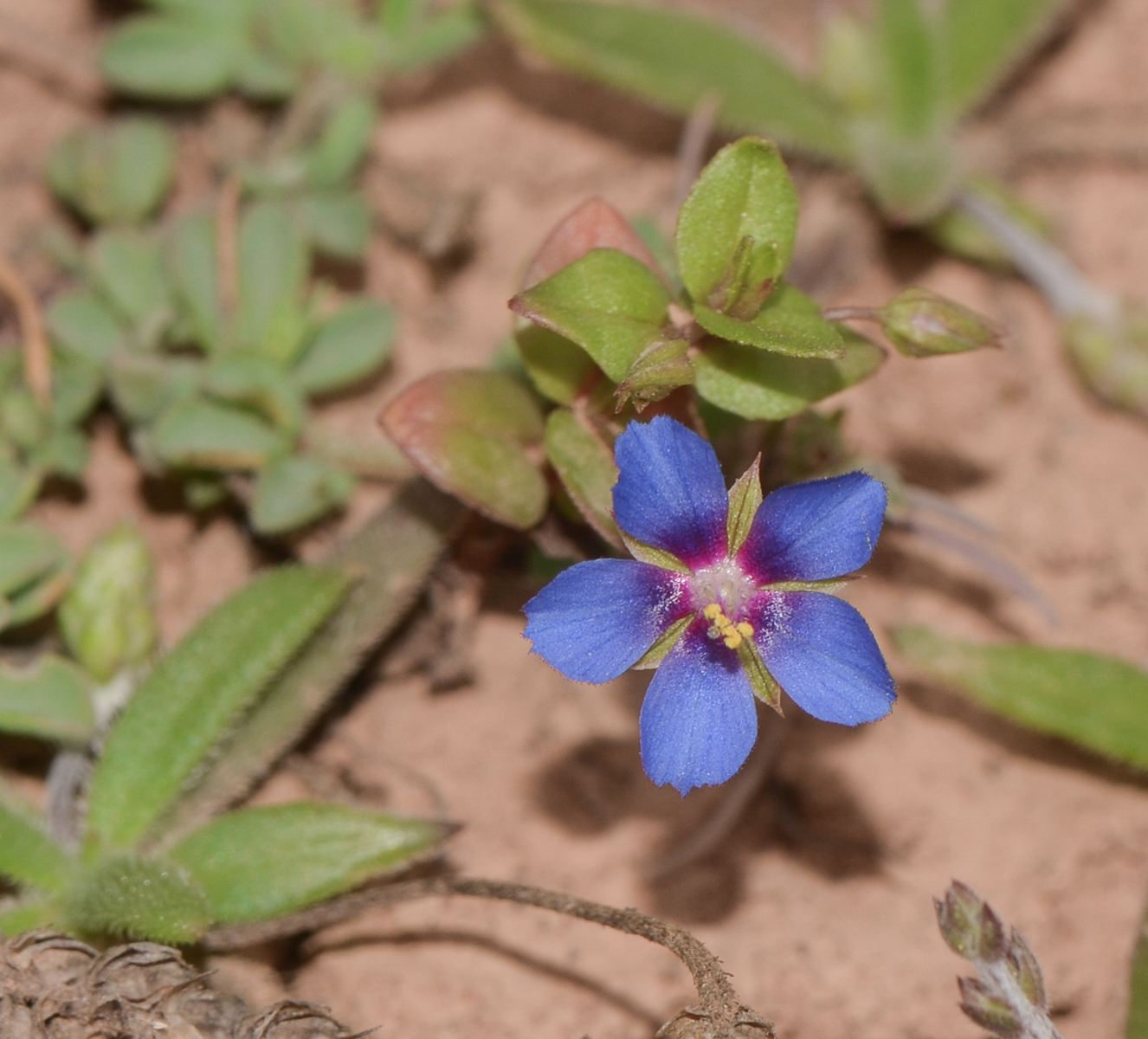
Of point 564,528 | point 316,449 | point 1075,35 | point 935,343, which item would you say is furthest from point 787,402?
point 1075,35

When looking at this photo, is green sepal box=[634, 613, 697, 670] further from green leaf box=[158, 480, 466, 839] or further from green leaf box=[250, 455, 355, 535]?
green leaf box=[250, 455, 355, 535]

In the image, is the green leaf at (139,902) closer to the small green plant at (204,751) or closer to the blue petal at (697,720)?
the small green plant at (204,751)

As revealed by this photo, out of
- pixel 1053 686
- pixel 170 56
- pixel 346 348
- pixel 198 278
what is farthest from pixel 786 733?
pixel 170 56

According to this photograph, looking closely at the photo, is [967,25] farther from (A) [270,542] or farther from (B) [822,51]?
(A) [270,542]

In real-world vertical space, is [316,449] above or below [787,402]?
below

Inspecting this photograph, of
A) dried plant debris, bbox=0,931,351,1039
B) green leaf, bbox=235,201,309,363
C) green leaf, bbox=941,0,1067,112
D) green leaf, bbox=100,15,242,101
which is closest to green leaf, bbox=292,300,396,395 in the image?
green leaf, bbox=235,201,309,363

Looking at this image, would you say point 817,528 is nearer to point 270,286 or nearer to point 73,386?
point 270,286

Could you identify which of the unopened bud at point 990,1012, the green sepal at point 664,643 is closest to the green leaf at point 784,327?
the green sepal at point 664,643
